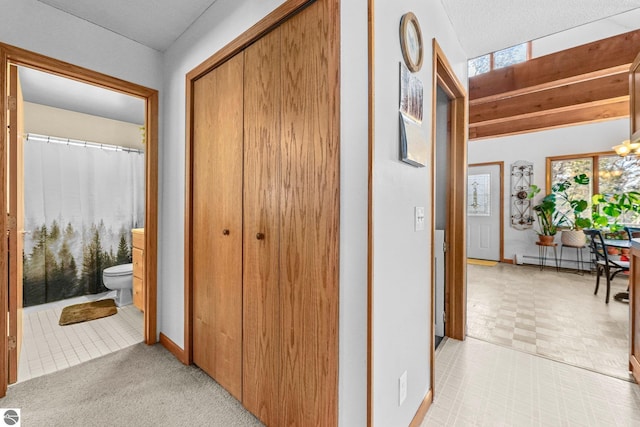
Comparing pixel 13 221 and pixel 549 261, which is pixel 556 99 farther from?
pixel 13 221

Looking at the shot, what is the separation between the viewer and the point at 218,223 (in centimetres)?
173

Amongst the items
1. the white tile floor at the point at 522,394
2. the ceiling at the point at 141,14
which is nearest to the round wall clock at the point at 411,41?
the ceiling at the point at 141,14

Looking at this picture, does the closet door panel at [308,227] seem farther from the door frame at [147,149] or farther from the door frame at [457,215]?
the door frame at [457,215]

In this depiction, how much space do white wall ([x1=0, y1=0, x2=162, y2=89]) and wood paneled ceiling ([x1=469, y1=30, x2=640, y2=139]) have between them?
3.54 meters

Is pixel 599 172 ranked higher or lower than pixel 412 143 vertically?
higher

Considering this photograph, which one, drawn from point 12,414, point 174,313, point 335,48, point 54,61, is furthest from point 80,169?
point 335,48

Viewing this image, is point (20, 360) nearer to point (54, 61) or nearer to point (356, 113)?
point (54, 61)

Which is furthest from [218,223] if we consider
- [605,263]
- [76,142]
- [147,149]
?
[605,263]

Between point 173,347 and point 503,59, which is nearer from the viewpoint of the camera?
point 173,347

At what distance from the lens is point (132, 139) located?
3.84 metres

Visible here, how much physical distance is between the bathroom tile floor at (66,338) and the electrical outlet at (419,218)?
2.34 m

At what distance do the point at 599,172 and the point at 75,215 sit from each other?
7806mm

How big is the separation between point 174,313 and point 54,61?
181 cm

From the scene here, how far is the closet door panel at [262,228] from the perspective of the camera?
132 centimetres
